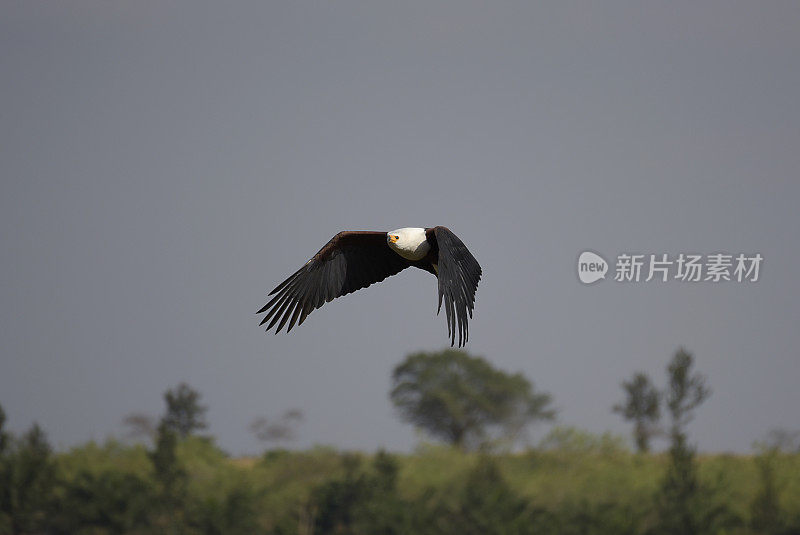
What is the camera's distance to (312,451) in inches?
2982

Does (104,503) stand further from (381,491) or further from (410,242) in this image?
(410,242)

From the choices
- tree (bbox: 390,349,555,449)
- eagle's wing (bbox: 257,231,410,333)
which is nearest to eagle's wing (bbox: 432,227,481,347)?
eagle's wing (bbox: 257,231,410,333)

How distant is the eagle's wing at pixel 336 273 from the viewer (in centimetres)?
1557

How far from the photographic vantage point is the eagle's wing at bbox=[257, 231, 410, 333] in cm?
1557

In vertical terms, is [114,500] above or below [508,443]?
below

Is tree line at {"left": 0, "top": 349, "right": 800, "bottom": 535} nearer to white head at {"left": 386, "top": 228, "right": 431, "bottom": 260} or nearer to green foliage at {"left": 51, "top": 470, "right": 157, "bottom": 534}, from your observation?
green foliage at {"left": 51, "top": 470, "right": 157, "bottom": 534}

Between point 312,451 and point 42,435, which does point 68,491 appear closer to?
point 42,435

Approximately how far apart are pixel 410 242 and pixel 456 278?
6.87ft

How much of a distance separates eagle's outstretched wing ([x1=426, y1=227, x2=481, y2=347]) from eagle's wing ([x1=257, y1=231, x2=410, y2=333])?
2.29 meters

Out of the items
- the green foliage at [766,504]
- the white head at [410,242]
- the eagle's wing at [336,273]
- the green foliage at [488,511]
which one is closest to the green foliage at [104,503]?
the green foliage at [488,511]

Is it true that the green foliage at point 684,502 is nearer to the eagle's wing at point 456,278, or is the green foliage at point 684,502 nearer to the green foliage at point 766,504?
the green foliage at point 766,504

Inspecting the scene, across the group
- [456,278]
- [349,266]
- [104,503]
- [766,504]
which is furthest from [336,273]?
[104,503]

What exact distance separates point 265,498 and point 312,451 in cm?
819

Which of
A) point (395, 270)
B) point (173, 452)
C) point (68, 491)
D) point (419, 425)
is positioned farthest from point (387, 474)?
point (395, 270)
